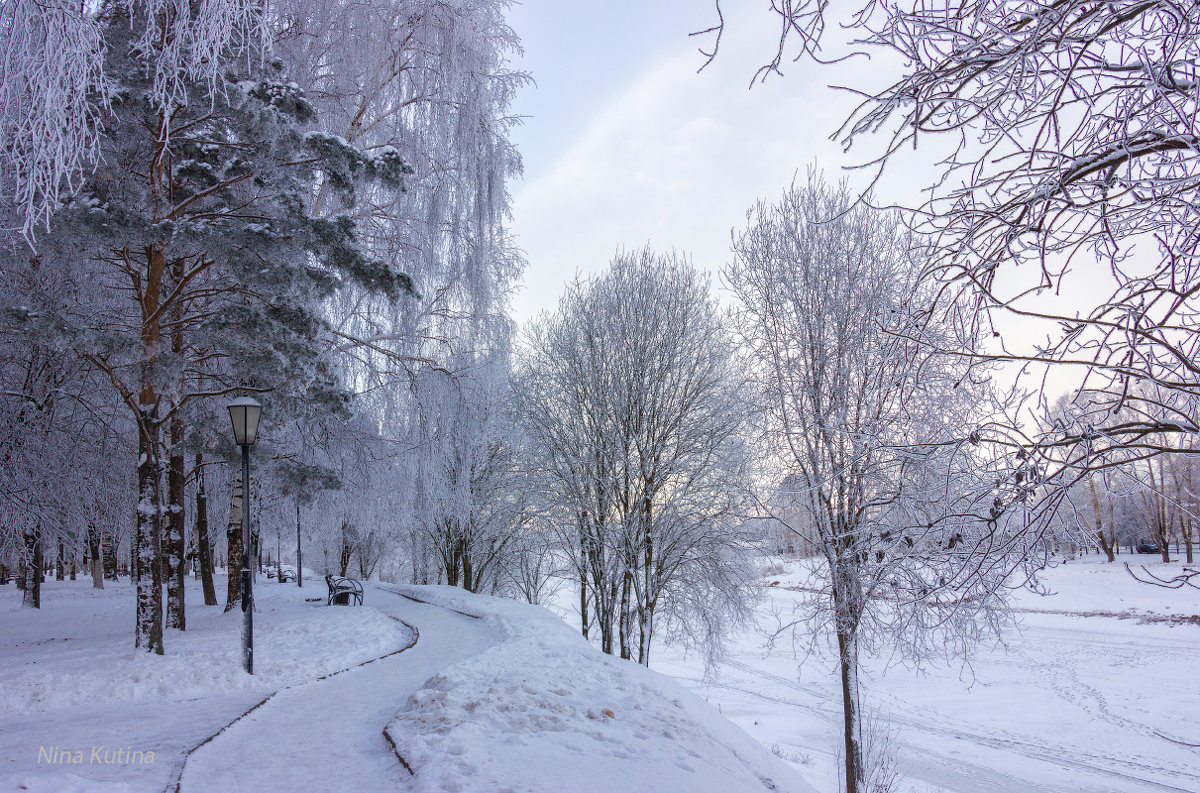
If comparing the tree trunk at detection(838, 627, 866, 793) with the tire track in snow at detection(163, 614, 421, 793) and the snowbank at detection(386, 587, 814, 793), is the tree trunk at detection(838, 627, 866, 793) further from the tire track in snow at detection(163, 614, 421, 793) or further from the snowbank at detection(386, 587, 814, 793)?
the tire track in snow at detection(163, 614, 421, 793)

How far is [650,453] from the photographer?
11922 mm

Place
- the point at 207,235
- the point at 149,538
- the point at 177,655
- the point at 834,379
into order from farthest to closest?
the point at 834,379 → the point at 177,655 → the point at 149,538 → the point at 207,235

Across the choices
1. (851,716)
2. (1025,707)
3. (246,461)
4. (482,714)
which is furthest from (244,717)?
(1025,707)

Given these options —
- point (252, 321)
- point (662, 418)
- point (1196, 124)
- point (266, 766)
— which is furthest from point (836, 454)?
point (252, 321)

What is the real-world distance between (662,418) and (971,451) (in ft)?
28.9

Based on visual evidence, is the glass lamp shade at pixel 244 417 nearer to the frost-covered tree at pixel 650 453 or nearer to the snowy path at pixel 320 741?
the snowy path at pixel 320 741

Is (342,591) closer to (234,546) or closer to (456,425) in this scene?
(234,546)

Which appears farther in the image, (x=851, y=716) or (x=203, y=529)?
(x=203, y=529)

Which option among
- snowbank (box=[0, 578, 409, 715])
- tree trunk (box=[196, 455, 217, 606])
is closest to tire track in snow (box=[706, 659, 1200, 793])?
snowbank (box=[0, 578, 409, 715])

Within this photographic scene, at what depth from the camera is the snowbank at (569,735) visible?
13.5ft

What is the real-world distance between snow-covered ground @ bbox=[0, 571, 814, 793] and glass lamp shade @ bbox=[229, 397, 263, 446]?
2739 millimetres

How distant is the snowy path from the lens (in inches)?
166

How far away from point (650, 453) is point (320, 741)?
7765 millimetres

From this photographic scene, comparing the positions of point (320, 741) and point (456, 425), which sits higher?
point (456, 425)
